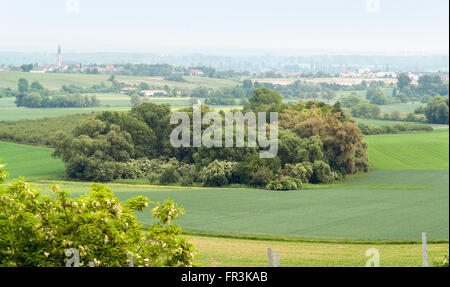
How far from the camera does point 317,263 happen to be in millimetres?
14594

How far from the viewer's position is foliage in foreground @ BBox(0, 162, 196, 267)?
912 cm

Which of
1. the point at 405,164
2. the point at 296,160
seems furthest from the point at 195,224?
the point at 405,164

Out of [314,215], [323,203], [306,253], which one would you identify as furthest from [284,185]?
[306,253]

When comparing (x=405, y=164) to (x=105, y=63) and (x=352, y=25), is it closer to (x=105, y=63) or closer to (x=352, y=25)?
(x=352, y=25)

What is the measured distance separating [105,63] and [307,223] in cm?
5683

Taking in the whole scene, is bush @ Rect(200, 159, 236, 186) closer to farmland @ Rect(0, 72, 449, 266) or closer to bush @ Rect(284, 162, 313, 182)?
farmland @ Rect(0, 72, 449, 266)

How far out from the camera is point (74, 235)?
9305 millimetres

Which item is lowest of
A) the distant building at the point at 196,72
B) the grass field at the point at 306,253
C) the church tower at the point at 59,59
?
the grass field at the point at 306,253

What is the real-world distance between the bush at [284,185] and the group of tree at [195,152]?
3.23 feet

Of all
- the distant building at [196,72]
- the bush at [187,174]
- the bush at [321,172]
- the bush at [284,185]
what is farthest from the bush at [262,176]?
the distant building at [196,72]

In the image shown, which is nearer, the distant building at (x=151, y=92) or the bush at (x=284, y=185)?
the bush at (x=284, y=185)

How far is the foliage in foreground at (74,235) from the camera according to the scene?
9125 mm

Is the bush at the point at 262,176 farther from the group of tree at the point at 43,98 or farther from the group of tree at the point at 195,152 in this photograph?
the group of tree at the point at 43,98
